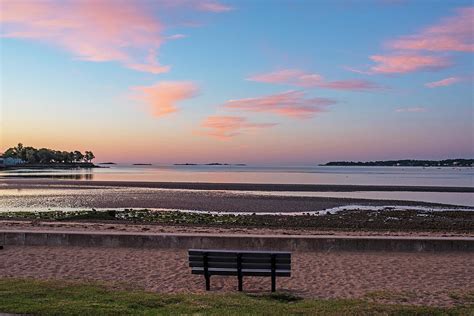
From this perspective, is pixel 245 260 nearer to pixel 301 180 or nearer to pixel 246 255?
pixel 246 255

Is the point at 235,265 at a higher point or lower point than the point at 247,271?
higher

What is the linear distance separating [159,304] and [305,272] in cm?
425

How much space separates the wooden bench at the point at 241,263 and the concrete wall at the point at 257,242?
3.75m

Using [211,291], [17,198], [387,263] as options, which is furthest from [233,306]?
[17,198]

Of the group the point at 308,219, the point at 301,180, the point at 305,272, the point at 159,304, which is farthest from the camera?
the point at 301,180

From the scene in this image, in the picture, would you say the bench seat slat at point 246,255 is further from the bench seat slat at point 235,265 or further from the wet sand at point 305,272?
the wet sand at point 305,272

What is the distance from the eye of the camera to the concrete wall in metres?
12.8

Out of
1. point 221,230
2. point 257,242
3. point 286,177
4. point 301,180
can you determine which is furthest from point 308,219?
point 286,177

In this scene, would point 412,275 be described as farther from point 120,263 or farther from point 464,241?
point 120,263

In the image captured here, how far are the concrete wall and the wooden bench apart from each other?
375 centimetres

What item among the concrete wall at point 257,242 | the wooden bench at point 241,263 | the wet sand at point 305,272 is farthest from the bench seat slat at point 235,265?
the concrete wall at point 257,242

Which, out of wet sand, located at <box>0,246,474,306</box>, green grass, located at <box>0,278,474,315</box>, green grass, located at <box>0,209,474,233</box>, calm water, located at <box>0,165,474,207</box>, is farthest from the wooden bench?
calm water, located at <box>0,165,474,207</box>

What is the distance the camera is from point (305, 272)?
10734mm

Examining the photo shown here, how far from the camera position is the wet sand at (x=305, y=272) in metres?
9.15
